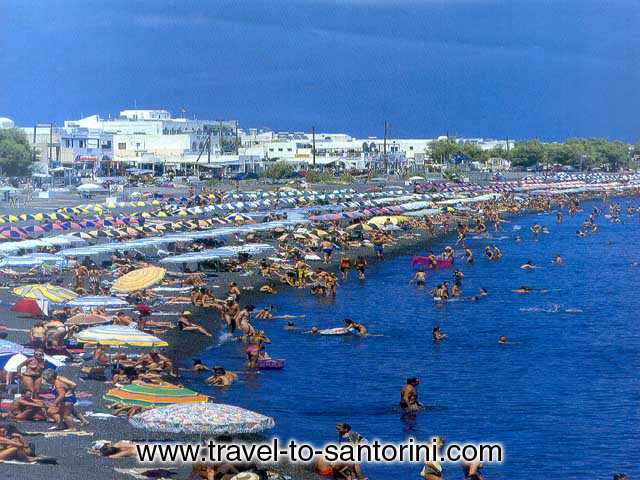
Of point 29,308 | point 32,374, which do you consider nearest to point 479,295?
point 29,308

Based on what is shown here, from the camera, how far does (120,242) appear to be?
44.8 metres

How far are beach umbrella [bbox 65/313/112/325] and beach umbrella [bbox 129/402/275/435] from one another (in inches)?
370

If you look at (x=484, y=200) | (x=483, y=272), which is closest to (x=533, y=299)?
(x=483, y=272)

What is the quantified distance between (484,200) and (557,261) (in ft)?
120

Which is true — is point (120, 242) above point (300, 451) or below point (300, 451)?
above

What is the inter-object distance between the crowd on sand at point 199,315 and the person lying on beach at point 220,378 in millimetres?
25

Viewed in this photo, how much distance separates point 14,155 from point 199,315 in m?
65.9

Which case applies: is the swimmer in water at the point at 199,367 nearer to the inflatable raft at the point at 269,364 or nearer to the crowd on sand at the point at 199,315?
the crowd on sand at the point at 199,315

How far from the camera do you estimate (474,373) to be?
2822cm

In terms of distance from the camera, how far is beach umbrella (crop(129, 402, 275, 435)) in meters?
17.5

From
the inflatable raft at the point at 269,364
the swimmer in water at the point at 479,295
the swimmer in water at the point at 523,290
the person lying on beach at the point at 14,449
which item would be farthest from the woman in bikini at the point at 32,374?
the swimmer in water at the point at 523,290

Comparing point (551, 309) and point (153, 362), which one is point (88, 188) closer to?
point (551, 309)

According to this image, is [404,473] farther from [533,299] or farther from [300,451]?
[533,299]

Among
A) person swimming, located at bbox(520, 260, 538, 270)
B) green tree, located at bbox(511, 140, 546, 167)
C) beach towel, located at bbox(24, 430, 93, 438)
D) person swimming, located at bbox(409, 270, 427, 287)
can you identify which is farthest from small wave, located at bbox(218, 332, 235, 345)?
green tree, located at bbox(511, 140, 546, 167)
